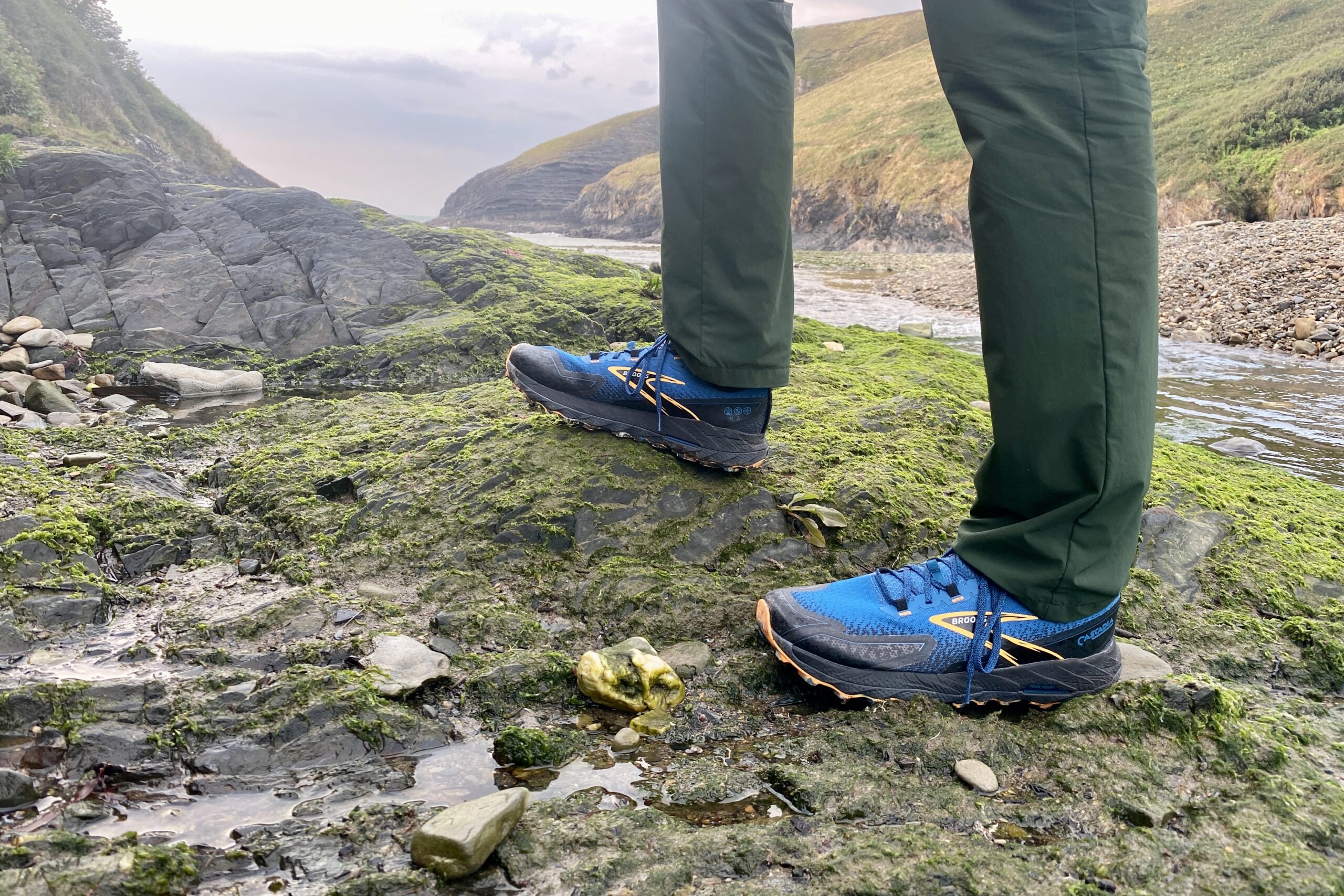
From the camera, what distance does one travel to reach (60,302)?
254 inches

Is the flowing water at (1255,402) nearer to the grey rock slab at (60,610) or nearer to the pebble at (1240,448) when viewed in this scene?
the pebble at (1240,448)

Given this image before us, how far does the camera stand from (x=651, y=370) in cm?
247

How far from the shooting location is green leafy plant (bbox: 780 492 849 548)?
8.03 ft

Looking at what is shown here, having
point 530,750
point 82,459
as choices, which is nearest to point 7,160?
point 82,459

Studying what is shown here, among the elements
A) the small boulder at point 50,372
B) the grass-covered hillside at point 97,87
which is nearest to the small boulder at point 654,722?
the small boulder at point 50,372

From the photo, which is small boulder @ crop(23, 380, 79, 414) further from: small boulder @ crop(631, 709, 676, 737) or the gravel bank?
the gravel bank

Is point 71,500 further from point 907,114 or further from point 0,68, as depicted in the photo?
point 907,114

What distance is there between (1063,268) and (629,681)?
1336mm

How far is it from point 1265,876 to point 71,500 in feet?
10.7

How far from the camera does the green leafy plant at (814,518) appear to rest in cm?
245

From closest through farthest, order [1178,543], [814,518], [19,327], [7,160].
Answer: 1. [814,518]
2. [1178,543]
3. [19,327]
4. [7,160]

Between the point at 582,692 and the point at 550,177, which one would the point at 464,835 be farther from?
the point at 550,177

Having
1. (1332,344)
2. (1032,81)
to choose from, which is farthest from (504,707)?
(1332,344)

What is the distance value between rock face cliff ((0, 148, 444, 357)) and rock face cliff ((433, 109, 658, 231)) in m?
128
